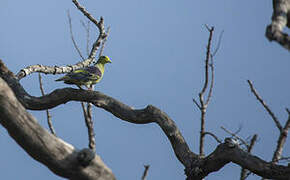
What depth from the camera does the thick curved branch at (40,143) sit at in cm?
265

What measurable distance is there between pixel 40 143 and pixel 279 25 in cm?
156

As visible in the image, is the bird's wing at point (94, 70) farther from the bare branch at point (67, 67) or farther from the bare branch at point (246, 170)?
the bare branch at point (246, 170)

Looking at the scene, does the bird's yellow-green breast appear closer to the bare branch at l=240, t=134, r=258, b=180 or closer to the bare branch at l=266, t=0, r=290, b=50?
the bare branch at l=240, t=134, r=258, b=180

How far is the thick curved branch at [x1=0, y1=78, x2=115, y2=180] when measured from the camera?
265 centimetres

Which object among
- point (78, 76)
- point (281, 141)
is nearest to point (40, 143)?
point (78, 76)

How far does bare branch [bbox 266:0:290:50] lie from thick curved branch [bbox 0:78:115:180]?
131cm

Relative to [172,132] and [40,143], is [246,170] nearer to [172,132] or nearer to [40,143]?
[172,132]

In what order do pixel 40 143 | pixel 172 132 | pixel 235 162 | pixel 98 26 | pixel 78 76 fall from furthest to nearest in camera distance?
pixel 98 26
pixel 78 76
pixel 172 132
pixel 235 162
pixel 40 143

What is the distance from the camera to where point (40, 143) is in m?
2.66

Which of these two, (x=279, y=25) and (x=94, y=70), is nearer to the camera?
(x=279, y=25)

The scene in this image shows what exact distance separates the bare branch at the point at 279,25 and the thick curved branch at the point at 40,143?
4.30 ft

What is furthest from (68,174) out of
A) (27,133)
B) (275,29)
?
(275,29)

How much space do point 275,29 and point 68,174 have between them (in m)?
A: 1.53

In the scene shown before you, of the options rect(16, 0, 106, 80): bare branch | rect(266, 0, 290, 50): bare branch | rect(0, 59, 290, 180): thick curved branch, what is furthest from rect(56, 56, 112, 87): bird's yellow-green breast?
rect(266, 0, 290, 50): bare branch
